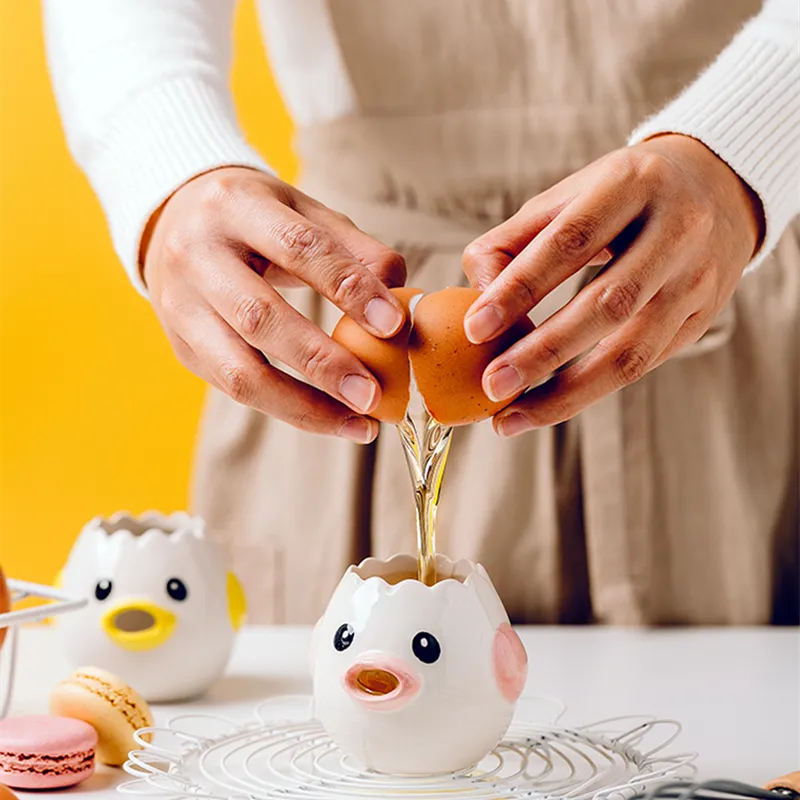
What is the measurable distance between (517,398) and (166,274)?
27 cm

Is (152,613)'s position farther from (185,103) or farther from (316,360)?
(185,103)

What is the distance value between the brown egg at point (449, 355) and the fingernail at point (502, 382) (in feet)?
0.06

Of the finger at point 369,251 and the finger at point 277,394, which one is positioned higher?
the finger at point 369,251

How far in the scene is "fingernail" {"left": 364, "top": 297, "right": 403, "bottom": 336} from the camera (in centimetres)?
74

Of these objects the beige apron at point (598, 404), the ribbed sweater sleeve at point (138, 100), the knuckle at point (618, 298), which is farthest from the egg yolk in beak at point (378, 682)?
the beige apron at point (598, 404)

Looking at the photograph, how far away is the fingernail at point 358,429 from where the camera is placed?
0.80 meters

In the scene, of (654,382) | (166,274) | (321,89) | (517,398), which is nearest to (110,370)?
(321,89)

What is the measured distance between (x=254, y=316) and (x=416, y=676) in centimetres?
25

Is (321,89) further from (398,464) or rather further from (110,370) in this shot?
(110,370)

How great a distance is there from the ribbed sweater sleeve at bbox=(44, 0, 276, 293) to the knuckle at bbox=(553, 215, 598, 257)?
0.29 meters

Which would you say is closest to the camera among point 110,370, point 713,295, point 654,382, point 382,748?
point 382,748

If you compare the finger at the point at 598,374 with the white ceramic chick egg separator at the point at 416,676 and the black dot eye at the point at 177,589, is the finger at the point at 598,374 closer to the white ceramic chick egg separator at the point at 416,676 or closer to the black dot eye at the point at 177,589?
the white ceramic chick egg separator at the point at 416,676

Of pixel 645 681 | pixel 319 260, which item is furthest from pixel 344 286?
pixel 645 681

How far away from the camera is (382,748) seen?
0.71m
